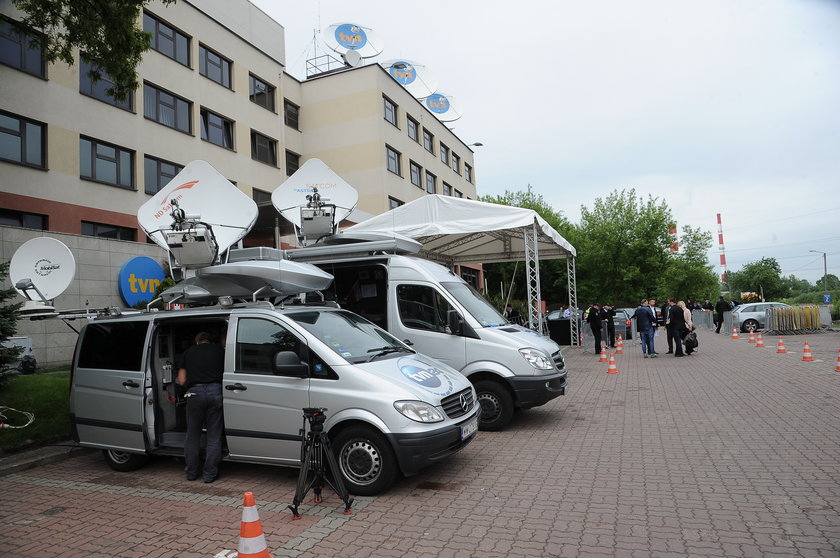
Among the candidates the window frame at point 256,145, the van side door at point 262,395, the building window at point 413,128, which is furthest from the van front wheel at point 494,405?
the building window at point 413,128

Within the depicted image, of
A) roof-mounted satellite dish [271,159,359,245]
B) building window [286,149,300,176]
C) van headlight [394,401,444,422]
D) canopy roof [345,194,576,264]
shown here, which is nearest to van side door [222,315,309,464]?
van headlight [394,401,444,422]

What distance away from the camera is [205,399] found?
19.0ft

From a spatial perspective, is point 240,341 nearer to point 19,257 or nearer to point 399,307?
point 399,307

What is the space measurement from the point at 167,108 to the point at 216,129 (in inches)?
105

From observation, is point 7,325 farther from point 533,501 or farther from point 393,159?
point 393,159

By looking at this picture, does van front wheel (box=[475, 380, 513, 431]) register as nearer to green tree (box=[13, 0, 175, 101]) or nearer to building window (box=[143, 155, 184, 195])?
green tree (box=[13, 0, 175, 101])

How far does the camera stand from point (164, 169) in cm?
2077

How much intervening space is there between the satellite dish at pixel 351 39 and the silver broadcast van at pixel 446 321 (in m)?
29.0

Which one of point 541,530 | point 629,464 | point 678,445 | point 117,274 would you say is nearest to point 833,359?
point 678,445

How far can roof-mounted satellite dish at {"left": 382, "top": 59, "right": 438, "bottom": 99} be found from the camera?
130 ft

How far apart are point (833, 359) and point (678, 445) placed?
10.2 m

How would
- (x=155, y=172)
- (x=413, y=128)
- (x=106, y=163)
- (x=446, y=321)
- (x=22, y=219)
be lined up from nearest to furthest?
(x=446, y=321) → (x=22, y=219) → (x=106, y=163) → (x=155, y=172) → (x=413, y=128)

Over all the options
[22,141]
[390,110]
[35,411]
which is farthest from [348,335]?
[390,110]

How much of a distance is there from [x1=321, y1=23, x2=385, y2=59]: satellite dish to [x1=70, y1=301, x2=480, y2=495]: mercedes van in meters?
31.3
